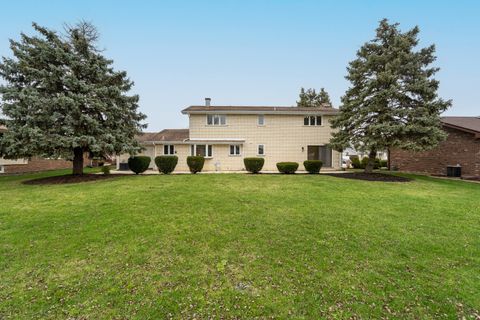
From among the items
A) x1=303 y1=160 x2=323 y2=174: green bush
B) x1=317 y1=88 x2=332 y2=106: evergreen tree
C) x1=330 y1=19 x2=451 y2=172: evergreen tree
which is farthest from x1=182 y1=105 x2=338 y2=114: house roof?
x1=317 y1=88 x2=332 y2=106: evergreen tree

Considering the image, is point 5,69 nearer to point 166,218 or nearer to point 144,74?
point 144,74

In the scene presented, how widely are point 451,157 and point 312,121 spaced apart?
10580 millimetres

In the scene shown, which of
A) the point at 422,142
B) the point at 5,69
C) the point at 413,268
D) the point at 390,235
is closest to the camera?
the point at 413,268

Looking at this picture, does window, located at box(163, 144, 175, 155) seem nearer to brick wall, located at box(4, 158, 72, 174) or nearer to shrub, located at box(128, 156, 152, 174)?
shrub, located at box(128, 156, 152, 174)

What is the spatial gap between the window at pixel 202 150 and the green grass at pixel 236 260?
38.5 feet

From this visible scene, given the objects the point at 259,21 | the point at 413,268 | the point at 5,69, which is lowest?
the point at 413,268

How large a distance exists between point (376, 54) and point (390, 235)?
13.3 metres

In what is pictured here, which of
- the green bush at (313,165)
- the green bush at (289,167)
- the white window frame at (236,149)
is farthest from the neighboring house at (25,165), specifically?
the green bush at (313,165)

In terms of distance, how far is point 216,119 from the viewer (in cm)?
1933

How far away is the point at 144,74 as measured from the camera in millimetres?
20000

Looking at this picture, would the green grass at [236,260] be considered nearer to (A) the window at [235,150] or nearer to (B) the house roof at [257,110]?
(A) the window at [235,150]

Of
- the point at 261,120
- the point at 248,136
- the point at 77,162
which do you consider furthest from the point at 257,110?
the point at 77,162

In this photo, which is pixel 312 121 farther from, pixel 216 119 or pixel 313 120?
pixel 216 119

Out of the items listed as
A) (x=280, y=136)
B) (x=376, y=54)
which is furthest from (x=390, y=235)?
(x=280, y=136)
